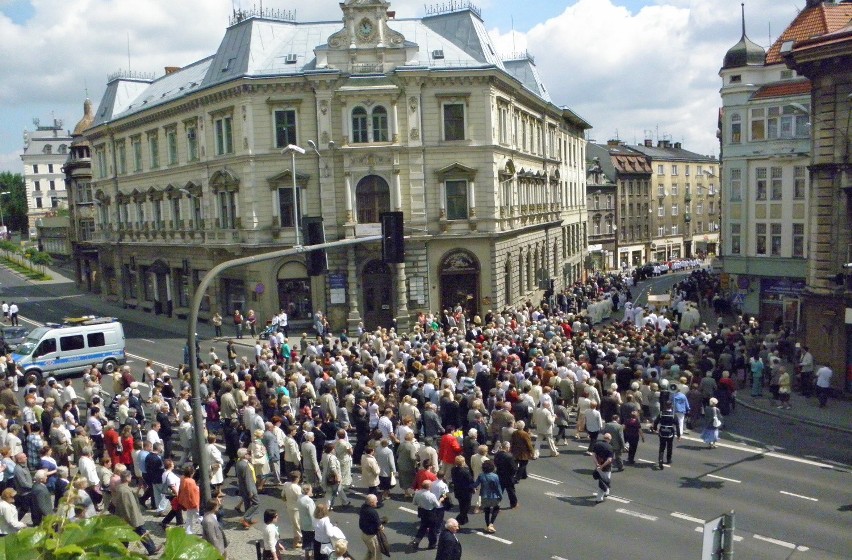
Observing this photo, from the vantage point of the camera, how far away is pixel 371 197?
4059 cm

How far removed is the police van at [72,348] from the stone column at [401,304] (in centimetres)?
1354

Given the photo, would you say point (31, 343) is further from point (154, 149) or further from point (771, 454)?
point (771, 454)

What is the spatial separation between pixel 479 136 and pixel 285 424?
25.2 metres

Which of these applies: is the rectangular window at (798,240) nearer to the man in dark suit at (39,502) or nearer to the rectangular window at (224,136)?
the rectangular window at (224,136)

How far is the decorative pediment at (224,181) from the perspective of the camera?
139 ft

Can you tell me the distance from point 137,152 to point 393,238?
42109 mm

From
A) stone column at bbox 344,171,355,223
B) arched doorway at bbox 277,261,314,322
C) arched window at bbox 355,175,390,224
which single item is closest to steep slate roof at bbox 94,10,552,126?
stone column at bbox 344,171,355,223

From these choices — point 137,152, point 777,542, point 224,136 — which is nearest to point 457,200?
point 224,136

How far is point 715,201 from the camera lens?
107375 mm

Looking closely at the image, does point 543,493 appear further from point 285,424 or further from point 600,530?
point 285,424

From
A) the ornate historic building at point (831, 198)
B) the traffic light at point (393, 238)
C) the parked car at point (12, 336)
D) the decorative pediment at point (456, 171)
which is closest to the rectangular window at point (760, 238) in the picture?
the ornate historic building at point (831, 198)

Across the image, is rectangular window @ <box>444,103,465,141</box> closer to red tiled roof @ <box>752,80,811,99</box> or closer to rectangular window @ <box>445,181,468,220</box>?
rectangular window @ <box>445,181,468,220</box>

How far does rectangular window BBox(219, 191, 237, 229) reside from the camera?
43.0m

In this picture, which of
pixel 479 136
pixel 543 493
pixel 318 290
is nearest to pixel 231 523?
pixel 543 493
